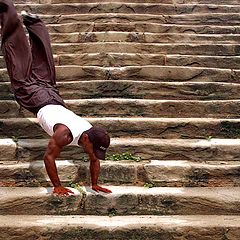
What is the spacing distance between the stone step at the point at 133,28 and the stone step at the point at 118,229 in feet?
13.8

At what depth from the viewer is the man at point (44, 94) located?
3508mm

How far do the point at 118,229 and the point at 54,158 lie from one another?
0.76 m

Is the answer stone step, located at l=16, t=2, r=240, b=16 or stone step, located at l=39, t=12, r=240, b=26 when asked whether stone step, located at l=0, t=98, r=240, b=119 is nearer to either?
stone step, located at l=39, t=12, r=240, b=26

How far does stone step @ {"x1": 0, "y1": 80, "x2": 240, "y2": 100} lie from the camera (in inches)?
199

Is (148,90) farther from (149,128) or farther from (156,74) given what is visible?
(149,128)

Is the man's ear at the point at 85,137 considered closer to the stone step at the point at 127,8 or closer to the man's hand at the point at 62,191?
the man's hand at the point at 62,191

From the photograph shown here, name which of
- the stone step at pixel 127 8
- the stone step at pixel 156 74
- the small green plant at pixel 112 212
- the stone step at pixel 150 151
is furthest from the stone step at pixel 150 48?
the small green plant at pixel 112 212

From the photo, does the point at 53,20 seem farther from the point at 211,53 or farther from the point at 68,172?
the point at 68,172

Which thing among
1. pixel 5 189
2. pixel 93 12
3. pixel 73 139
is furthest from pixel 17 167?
pixel 93 12

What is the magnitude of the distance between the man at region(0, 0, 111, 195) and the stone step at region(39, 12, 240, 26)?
282 cm

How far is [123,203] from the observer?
3.48m

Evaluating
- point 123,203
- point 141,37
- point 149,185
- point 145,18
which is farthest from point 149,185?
point 145,18

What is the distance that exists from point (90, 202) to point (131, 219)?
0.35 metres

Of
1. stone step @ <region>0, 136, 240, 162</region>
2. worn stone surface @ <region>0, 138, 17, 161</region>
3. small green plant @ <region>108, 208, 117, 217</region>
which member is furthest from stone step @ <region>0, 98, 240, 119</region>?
small green plant @ <region>108, 208, 117, 217</region>
